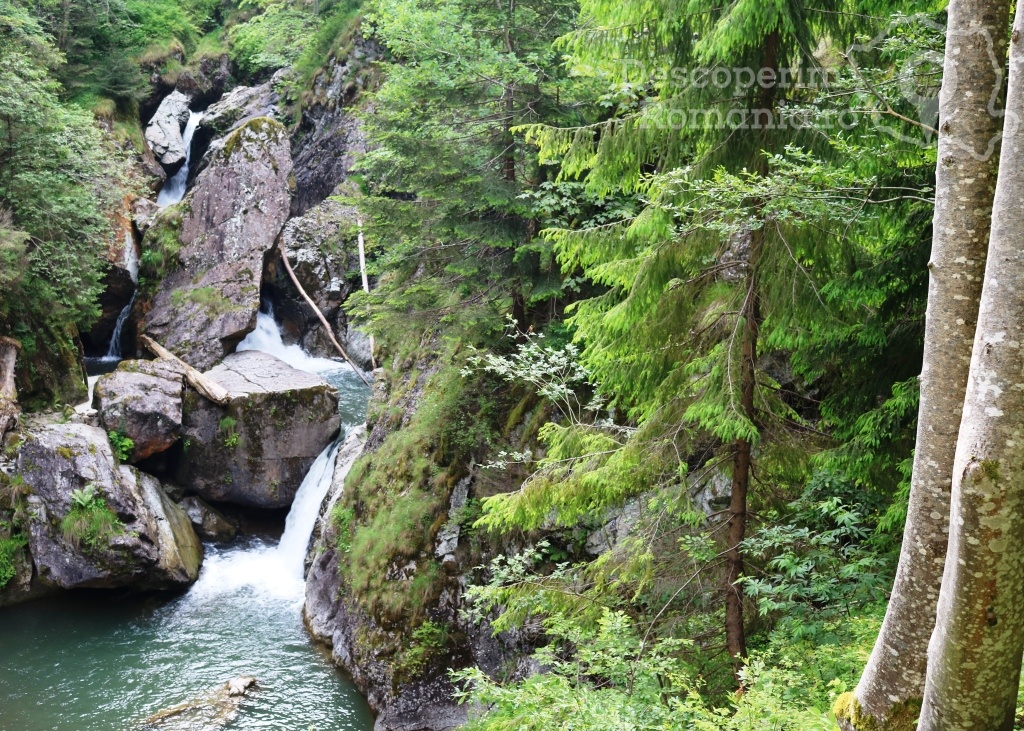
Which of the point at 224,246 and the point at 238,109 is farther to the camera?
the point at 238,109

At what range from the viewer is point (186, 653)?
1166 centimetres

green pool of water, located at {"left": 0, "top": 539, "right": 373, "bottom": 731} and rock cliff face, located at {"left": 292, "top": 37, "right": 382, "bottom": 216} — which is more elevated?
rock cliff face, located at {"left": 292, "top": 37, "right": 382, "bottom": 216}

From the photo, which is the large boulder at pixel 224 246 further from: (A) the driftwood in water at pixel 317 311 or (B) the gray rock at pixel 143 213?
(A) the driftwood in water at pixel 317 311

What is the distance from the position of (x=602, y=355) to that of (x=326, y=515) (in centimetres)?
1023

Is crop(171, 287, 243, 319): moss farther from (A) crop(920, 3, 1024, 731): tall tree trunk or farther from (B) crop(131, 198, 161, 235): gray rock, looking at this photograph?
(A) crop(920, 3, 1024, 731): tall tree trunk

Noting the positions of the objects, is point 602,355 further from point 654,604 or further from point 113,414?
point 113,414

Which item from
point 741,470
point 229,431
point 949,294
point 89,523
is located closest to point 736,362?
point 741,470

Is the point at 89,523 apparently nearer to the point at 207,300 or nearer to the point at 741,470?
the point at 207,300

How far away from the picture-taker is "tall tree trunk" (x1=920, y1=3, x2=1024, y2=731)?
263 centimetres

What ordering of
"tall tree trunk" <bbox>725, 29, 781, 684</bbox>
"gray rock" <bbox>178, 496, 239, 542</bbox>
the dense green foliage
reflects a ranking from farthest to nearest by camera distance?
1. "gray rock" <bbox>178, 496, 239, 542</bbox>
2. "tall tree trunk" <bbox>725, 29, 781, 684</bbox>
3. the dense green foliage

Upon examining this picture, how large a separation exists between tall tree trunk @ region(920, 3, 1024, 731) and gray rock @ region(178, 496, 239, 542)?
15430mm

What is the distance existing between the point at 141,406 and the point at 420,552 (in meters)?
8.27

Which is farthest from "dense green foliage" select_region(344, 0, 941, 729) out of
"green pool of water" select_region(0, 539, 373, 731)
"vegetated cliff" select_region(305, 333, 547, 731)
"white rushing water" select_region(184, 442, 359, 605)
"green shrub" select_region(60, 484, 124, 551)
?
"green shrub" select_region(60, 484, 124, 551)

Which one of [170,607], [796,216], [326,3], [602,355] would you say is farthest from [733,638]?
[326,3]
